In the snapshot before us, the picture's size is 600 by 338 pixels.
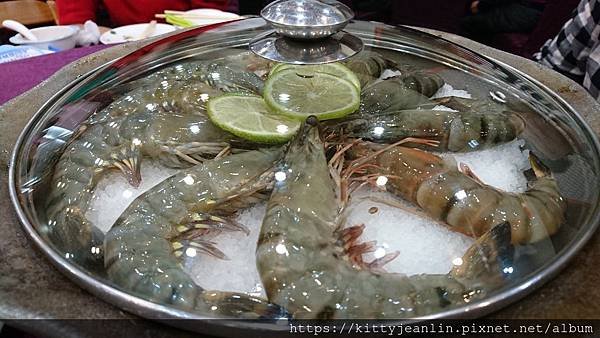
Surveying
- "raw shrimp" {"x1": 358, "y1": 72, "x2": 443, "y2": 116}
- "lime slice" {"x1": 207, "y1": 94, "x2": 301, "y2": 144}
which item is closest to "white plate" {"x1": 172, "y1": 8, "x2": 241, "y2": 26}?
"raw shrimp" {"x1": 358, "y1": 72, "x2": 443, "y2": 116}

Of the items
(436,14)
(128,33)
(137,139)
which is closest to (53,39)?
(128,33)

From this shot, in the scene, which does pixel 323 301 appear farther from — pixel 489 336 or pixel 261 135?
pixel 261 135

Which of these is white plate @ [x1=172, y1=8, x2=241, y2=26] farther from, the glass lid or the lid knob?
the lid knob

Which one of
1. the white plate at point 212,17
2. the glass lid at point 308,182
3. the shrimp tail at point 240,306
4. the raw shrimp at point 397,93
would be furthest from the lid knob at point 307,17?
the white plate at point 212,17

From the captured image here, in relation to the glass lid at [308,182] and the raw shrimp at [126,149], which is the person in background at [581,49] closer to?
the glass lid at [308,182]

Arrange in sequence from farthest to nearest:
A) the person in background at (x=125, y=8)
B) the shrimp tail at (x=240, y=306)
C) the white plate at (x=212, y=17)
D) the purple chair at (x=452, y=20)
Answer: the person in background at (x=125, y=8)
the purple chair at (x=452, y=20)
the white plate at (x=212, y=17)
the shrimp tail at (x=240, y=306)

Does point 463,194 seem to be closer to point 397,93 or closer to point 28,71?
point 397,93
